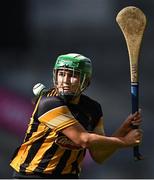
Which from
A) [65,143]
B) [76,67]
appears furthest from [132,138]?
[76,67]

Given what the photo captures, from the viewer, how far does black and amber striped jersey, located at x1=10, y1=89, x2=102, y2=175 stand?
311 cm

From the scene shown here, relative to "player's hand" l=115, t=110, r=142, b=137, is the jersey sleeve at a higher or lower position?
higher

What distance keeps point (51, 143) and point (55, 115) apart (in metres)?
0.15

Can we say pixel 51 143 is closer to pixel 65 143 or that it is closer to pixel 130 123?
pixel 65 143

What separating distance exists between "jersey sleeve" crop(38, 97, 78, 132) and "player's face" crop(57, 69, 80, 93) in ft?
0.21

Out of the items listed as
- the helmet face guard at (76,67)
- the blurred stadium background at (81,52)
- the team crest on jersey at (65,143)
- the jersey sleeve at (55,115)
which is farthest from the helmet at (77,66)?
the blurred stadium background at (81,52)

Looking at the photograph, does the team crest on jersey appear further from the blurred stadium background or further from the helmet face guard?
the blurred stadium background

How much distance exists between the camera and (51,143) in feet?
10.4

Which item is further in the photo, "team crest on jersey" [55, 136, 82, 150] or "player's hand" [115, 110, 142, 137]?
"player's hand" [115, 110, 142, 137]

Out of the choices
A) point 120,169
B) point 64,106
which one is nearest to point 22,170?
point 64,106

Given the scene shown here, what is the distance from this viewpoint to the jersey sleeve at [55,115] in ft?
Answer: 10.2

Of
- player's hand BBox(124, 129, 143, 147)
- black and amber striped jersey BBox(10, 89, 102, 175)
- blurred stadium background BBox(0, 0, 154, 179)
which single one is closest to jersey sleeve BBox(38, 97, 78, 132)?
black and amber striped jersey BBox(10, 89, 102, 175)

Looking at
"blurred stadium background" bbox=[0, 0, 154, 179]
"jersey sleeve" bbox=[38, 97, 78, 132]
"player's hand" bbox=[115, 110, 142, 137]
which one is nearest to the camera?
"jersey sleeve" bbox=[38, 97, 78, 132]

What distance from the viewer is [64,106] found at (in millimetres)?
3127
